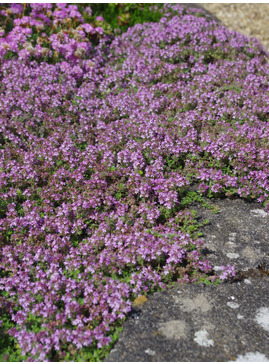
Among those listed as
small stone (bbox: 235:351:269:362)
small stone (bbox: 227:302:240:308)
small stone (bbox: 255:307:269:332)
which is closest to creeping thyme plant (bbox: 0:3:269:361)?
small stone (bbox: 227:302:240:308)

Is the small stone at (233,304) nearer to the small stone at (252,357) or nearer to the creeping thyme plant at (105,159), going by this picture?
the creeping thyme plant at (105,159)

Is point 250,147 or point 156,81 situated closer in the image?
point 250,147

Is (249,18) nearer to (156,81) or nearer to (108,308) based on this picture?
(156,81)

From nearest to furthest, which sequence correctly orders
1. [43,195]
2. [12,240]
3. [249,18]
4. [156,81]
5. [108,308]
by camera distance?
1. [108,308]
2. [12,240]
3. [43,195]
4. [156,81]
5. [249,18]

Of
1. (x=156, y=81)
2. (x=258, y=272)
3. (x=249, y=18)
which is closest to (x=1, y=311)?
(x=258, y=272)

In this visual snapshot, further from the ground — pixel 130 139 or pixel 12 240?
pixel 130 139

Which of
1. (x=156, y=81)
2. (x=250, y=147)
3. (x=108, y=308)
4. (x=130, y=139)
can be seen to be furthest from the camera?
(x=156, y=81)

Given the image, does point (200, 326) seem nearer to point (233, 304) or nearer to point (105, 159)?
point (233, 304)
